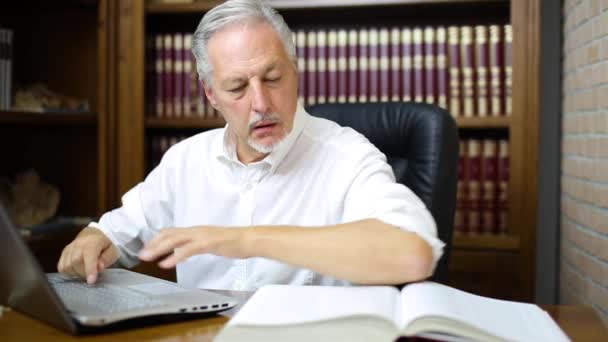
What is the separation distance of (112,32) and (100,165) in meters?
0.46

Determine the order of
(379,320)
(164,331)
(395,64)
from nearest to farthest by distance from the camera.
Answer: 1. (379,320)
2. (164,331)
3. (395,64)

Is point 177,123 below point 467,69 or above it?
below

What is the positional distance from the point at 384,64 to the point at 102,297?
5.13 ft

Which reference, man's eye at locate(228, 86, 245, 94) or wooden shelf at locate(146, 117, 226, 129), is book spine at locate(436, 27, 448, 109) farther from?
man's eye at locate(228, 86, 245, 94)

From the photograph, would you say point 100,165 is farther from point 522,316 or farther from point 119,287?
point 522,316

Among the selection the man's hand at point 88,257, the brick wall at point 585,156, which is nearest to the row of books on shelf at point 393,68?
the brick wall at point 585,156

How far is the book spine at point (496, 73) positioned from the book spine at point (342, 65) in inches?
18.9

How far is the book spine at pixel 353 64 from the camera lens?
93.4 inches

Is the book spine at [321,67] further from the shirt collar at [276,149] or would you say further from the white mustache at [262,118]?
the white mustache at [262,118]

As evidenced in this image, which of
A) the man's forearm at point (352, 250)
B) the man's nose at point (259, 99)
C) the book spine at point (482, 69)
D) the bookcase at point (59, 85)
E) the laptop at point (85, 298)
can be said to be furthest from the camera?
the bookcase at point (59, 85)

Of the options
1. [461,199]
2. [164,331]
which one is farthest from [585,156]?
[164,331]

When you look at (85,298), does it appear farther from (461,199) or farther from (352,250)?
(461,199)

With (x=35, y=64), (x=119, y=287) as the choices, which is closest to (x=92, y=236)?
(x=119, y=287)

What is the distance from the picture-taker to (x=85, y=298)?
984 millimetres
